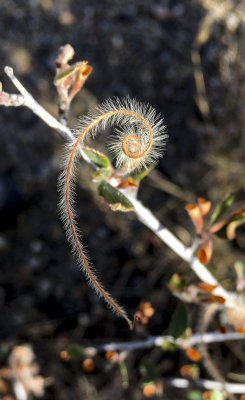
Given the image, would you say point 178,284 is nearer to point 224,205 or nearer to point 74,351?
point 224,205

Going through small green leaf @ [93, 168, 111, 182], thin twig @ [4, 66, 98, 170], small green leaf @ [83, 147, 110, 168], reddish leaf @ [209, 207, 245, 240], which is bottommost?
reddish leaf @ [209, 207, 245, 240]

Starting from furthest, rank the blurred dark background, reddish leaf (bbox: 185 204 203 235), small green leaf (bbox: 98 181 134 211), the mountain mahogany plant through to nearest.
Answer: the blurred dark background
reddish leaf (bbox: 185 204 203 235)
small green leaf (bbox: 98 181 134 211)
the mountain mahogany plant

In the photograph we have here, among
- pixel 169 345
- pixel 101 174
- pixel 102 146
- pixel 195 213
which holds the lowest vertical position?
pixel 169 345

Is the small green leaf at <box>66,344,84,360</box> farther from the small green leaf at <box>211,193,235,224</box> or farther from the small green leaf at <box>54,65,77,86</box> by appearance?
the small green leaf at <box>54,65,77,86</box>

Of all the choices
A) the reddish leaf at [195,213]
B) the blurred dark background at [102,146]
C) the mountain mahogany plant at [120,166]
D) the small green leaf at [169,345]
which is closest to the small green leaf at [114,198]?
the mountain mahogany plant at [120,166]

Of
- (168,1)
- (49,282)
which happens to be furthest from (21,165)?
(168,1)

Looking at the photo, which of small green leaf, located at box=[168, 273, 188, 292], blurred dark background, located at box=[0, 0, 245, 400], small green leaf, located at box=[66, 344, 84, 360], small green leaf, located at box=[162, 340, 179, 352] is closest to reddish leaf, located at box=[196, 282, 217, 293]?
small green leaf, located at box=[168, 273, 188, 292]

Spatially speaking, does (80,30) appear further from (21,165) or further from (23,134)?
(21,165)

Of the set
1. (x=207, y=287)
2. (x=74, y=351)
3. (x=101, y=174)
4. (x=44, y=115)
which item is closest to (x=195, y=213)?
(x=207, y=287)
